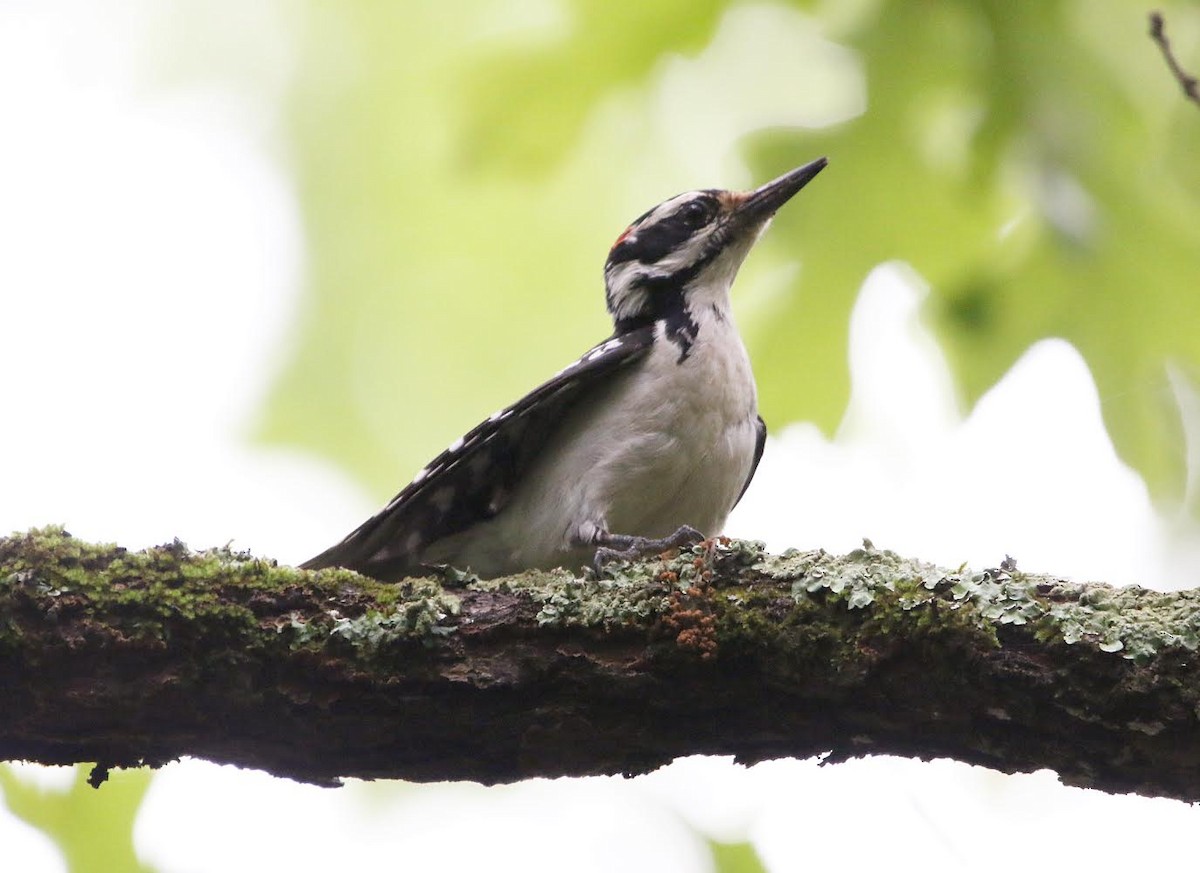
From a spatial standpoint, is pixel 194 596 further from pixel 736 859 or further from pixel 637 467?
pixel 736 859

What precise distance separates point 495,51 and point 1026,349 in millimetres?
2022

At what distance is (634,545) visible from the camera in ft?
13.1

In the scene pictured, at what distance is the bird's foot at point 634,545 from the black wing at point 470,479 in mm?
555

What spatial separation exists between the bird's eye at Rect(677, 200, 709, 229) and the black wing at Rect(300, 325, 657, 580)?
914 mm

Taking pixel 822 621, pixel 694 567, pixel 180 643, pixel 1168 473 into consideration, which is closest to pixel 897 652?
pixel 822 621

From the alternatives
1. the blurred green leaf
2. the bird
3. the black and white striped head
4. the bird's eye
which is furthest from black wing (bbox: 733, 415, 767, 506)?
the blurred green leaf

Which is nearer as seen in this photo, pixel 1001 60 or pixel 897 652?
pixel 897 652

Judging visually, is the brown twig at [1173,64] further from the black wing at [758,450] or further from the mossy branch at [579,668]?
the black wing at [758,450]

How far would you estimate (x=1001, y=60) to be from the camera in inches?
149

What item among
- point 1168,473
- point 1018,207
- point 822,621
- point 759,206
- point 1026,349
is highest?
point 759,206

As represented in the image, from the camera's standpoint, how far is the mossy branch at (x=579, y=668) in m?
2.94

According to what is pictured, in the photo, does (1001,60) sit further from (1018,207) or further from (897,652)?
Result: (897,652)

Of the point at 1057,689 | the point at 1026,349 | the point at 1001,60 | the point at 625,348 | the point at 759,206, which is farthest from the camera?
the point at 759,206

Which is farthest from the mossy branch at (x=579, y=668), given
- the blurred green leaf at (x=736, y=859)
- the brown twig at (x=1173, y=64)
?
the blurred green leaf at (x=736, y=859)
